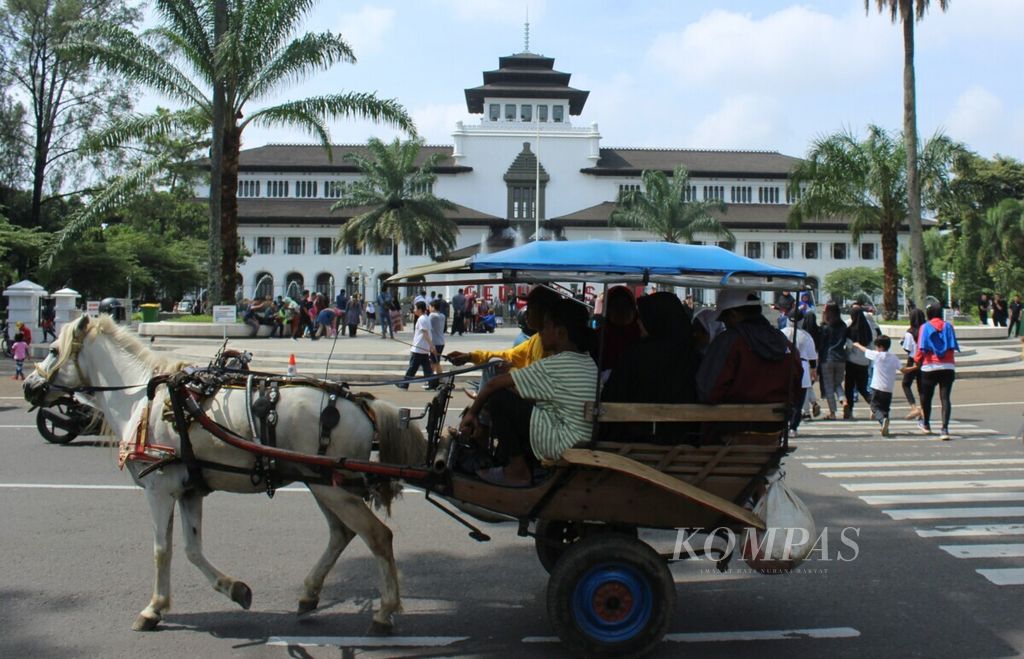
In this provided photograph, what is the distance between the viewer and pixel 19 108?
42938 millimetres

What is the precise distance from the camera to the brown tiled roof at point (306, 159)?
66.3 meters

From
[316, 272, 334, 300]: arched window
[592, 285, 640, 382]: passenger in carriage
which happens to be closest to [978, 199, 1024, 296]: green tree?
[316, 272, 334, 300]: arched window

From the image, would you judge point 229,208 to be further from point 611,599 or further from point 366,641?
point 611,599

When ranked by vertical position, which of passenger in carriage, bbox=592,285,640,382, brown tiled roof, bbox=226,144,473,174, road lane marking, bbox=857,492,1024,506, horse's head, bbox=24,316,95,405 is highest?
brown tiled roof, bbox=226,144,473,174

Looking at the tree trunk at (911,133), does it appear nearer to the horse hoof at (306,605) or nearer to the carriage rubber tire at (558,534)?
the carriage rubber tire at (558,534)

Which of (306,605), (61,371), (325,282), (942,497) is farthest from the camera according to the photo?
(325,282)

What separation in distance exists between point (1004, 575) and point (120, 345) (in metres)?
5.92

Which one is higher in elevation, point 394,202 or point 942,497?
point 394,202

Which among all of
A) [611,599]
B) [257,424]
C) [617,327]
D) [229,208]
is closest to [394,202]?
[229,208]

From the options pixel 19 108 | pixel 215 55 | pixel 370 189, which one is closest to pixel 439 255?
pixel 370 189

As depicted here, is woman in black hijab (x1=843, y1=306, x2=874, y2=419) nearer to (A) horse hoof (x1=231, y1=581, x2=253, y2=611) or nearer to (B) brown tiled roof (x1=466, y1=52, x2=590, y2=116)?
(A) horse hoof (x1=231, y1=581, x2=253, y2=611)

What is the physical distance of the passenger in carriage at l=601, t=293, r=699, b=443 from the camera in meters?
4.82

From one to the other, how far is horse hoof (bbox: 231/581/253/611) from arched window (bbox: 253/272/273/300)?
6056cm

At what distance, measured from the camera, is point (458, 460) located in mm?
4949
